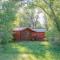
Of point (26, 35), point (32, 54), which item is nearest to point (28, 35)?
point (26, 35)

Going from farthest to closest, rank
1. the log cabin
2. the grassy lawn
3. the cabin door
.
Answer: the cabin door, the log cabin, the grassy lawn

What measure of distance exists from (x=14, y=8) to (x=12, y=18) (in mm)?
631

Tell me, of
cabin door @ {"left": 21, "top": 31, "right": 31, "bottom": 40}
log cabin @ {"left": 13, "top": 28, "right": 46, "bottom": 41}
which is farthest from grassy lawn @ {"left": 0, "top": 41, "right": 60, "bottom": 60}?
cabin door @ {"left": 21, "top": 31, "right": 31, "bottom": 40}

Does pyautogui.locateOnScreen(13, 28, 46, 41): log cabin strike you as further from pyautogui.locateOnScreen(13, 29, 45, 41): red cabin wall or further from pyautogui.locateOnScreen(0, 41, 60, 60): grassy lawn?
pyautogui.locateOnScreen(0, 41, 60, 60): grassy lawn

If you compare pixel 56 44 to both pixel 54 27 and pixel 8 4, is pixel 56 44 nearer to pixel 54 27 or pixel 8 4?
pixel 54 27

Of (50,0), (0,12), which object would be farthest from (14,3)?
(50,0)

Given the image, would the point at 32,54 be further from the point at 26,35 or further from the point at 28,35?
the point at 28,35

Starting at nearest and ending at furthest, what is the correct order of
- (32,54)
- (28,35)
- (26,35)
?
(32,54) → (26,35) → (28,35)

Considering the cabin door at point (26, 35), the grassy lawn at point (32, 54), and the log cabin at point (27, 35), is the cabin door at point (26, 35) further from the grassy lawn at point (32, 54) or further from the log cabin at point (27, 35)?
the grassy lawn at point (32, 54)

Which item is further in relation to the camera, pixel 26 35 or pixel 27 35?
pixel 27 35

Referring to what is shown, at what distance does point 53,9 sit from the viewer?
13.9 metres

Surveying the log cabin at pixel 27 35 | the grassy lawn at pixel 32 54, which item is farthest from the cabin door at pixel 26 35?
the grassy lawn at pixel 32 54

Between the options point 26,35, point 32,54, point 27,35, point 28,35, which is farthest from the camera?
point 28,35

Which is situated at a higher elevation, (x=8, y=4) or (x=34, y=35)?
(x=8, y=4)
